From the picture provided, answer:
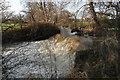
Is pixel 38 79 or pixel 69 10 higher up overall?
pixel 69 10

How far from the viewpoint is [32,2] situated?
4.47 metres

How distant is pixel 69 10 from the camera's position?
470 cm

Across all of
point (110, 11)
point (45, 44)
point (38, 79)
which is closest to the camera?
point (110, 11)

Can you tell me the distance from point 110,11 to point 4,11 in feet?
5.80

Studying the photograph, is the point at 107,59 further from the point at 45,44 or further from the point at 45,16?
the point at 45,16

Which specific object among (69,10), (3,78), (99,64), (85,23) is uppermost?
(69,10)

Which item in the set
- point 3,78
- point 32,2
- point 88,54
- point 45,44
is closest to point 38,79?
point 3,78

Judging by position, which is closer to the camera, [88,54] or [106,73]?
[106,73]

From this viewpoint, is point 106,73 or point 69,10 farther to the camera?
point 69,10

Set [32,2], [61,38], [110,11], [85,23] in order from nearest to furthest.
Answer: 1. [110,11]
2. [85,23]
3. [32,2]
4. [61,38]

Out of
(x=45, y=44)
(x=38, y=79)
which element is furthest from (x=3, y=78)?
(x=45, y=44)

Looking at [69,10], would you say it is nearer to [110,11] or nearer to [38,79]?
[110,11]

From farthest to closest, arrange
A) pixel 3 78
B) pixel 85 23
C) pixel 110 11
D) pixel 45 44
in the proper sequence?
pixel 45 44 → pixel 85 23 → pixel 110 11 → pixel 3 78

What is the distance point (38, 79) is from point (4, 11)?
1.56 meters
